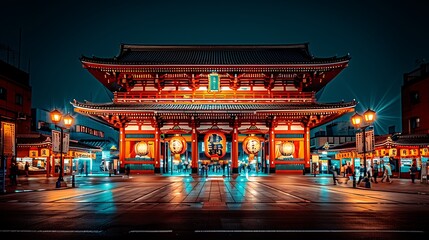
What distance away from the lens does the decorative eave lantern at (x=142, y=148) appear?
125 ft

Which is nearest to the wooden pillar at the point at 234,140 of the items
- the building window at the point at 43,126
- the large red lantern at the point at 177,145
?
the large red lantern at the point at 177,145

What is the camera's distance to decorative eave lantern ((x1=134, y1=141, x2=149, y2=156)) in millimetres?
38219

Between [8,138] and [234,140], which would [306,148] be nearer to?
[234,140]

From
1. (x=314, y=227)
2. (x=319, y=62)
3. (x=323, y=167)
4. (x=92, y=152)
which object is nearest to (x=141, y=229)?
(x=314, y=227)

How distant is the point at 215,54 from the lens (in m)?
44.4

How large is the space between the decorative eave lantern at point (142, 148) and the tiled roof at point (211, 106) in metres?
3.79

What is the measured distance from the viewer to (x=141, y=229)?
949 cm

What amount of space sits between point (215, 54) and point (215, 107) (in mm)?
9778

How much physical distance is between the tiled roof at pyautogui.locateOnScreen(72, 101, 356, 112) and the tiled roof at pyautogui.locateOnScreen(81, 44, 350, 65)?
4.00 metres

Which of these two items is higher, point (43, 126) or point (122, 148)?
point (43, 126)

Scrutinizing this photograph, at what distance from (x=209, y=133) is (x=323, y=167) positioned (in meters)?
27.2

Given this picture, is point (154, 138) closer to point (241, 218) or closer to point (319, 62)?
point (319, 62)

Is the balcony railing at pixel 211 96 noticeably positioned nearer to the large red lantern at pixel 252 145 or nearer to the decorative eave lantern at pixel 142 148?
the large red lantern at pixel 252 145

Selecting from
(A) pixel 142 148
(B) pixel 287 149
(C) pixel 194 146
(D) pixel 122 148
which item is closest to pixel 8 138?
(D) pixel 122 148
